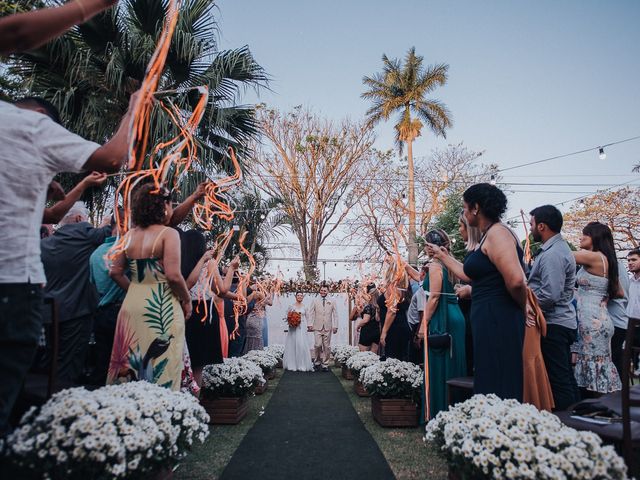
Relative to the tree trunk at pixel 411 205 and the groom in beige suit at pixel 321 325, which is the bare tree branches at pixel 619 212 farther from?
the groom in beige suit at pixel 321 325

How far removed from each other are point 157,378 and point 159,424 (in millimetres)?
899

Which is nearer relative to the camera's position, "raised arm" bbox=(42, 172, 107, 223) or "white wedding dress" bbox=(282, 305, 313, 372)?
"raised arm" bbox=(42, 172, 107, 223)

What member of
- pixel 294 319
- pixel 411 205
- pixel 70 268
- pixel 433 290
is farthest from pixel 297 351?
pixel 411 205

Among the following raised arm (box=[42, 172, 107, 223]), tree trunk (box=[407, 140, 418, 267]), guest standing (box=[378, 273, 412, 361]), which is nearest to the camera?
raised arm (box=[42, 172, 107, 223])

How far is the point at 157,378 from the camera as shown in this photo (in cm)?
332

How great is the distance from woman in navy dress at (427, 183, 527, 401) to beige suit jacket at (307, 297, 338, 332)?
1071cm

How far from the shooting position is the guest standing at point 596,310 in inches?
174

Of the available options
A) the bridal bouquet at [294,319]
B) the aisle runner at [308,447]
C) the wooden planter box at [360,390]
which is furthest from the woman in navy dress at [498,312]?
the bridal bouquet at [294,319]

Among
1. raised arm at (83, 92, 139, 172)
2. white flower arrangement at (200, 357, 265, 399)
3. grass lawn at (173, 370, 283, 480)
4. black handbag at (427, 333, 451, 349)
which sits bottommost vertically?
grass lawn at (173, 370, 283, 480)

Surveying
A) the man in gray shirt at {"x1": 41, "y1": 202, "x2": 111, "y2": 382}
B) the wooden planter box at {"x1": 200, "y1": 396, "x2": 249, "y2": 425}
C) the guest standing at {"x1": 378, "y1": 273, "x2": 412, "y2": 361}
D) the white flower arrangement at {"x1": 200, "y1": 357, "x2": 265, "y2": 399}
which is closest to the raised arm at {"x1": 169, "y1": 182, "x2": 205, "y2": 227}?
the man in gray shirt at {"x1": 41, "y1": 202, "x2": 111, "y2": 382}

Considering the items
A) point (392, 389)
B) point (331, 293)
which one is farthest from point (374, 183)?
point (392, 389)

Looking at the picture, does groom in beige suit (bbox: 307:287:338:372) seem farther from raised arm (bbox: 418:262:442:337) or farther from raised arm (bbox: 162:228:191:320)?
raised arm (bbox: 162:228:191:320)

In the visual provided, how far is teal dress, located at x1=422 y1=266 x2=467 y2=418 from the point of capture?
479cm

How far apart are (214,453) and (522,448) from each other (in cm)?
320
